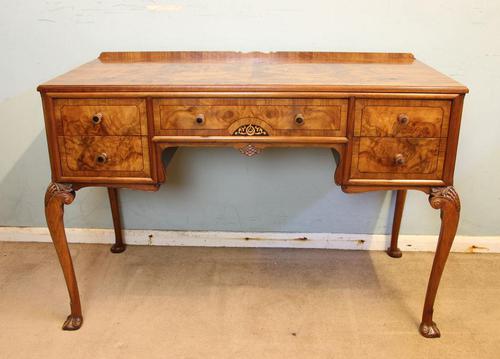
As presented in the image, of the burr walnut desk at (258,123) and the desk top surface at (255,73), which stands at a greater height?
the desk top surface at (255,73)

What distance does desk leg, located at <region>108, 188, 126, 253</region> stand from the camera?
2.36 metres

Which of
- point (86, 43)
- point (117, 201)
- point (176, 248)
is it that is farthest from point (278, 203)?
point (86, 43)

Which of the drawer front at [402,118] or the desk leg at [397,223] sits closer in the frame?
the drawer front at [402,118]

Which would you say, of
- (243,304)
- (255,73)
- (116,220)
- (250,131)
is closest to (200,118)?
(250,131)

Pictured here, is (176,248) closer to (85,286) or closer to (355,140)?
(85,286)

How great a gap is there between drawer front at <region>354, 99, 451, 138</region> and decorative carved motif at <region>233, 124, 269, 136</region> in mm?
294

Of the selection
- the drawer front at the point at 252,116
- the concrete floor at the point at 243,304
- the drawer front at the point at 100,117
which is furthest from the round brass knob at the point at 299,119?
the concrete floor at the point at 243,304

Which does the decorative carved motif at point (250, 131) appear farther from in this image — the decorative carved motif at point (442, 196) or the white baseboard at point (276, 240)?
the white baseboard at point (276, 240)

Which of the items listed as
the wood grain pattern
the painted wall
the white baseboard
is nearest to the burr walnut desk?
the wood grain pattern

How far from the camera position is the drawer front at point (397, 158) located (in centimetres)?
166

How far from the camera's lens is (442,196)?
1.71 m

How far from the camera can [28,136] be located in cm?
235

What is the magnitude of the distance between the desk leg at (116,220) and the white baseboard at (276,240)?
5cm

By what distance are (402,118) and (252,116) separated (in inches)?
18.2
